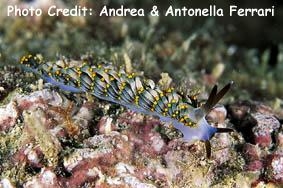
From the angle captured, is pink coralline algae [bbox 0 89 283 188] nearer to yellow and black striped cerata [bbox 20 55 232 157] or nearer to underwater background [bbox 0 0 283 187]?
underwater background [bbox 0 0 283 187]

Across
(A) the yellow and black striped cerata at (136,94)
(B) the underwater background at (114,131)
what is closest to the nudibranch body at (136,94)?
(A) the yellow and black striped cerata at (136,94)

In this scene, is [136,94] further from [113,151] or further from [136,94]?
[113,151]

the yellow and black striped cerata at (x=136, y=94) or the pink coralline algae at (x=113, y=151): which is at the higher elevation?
the yellow and black striped cerata at (x=136, y=94)

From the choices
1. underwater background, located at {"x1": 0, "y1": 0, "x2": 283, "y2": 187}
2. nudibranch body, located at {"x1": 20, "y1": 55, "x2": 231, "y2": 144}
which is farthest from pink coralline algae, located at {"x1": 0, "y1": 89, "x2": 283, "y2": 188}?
nudibranch body, located at {"x1": 20, "y1": 55, "x2": 231, "y2": 144}

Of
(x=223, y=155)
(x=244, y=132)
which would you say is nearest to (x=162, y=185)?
(x=223, y=155)

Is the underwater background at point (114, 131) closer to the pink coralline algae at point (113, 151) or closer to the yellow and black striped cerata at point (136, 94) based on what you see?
the pink coralline algae at point (113, 151)

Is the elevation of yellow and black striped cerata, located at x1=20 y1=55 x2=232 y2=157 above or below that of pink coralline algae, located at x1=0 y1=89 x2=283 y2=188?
above

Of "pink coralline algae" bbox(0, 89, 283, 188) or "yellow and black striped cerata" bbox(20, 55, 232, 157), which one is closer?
"pink coralline algae" bbox(0, 89, 283, 188)

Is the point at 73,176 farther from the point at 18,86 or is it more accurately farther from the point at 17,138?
the point at 18,86
